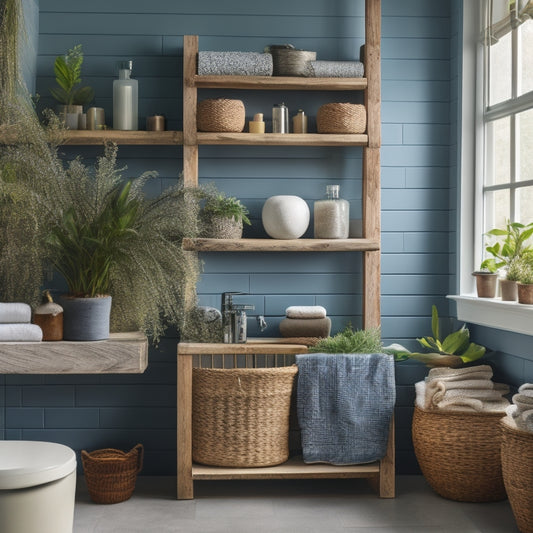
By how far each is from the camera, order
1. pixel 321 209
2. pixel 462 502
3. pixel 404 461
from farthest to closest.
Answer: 1. pixel 404 461
2. pixel 321 209
3. pixel 462 502

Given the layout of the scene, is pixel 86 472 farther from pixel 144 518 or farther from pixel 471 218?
pixel 471 218

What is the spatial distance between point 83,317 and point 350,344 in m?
1.21

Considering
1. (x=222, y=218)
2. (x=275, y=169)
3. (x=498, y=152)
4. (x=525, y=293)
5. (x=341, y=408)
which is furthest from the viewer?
(x=275, y=169)

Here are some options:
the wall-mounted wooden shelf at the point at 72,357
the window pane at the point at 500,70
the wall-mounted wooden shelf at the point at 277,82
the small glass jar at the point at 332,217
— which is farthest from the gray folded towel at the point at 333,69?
the wall-mounted wooden shelf at the point at 72,357

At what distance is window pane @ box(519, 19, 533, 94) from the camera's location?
3.23 m

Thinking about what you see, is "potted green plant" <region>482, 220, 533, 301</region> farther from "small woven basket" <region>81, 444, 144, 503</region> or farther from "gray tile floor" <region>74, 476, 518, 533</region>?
"small woven basket" <region>81, 444, 144, 503</region>

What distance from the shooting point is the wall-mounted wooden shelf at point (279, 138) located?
11.4 feet

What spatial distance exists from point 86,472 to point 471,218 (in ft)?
7.24

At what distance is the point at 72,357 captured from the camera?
9.62 ft

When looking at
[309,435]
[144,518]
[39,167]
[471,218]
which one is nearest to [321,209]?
[471,218]

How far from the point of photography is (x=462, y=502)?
3.25 m

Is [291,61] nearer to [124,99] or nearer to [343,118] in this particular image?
[343,118]

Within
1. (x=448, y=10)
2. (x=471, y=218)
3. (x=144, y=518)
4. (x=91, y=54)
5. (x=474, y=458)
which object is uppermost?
(x=448, y=10)

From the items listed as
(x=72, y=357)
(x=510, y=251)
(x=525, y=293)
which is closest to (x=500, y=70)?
(x=510, y=251)
